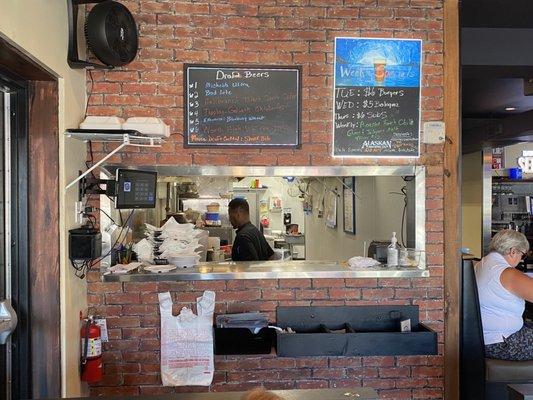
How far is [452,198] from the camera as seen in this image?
10.3 feet

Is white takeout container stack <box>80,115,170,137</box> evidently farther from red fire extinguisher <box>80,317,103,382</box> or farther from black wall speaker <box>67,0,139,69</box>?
red fire extinguisher <box>80,317,103,382</box>

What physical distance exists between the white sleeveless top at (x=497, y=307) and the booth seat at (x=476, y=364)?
182 mm

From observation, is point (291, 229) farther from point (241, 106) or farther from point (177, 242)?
point (241, 106)

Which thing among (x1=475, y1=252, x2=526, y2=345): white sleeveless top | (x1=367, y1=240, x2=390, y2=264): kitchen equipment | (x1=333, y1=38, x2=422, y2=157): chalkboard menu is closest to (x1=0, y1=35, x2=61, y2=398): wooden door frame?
(x1=333, y1=38, x2=422, y2=157): chalkboard menu

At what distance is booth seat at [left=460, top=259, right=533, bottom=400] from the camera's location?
10.4ft

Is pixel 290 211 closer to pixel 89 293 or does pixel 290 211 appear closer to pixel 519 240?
pixel 519 240

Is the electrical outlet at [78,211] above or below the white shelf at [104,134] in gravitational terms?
below

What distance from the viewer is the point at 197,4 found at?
3.02 meters

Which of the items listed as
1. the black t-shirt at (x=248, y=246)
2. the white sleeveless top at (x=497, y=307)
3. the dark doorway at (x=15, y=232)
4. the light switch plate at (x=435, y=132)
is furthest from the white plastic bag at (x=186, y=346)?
the white sleeveless top at (x=497, y=307)

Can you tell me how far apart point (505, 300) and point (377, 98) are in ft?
5.60

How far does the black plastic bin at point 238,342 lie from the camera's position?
9.68ft

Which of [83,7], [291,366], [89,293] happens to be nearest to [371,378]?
[291,366]

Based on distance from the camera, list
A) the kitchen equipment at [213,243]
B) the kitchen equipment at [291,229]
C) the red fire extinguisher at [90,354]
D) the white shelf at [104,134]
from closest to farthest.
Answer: the white shelf at [104,134]
the red fire extinguisher at [90,354]
the kitchen equipment at [213,243]
the kitchen equipment at [291,229]

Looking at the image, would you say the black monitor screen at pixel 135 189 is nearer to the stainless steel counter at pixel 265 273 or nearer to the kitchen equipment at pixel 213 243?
the stainless steel counter at pixel 265 273
